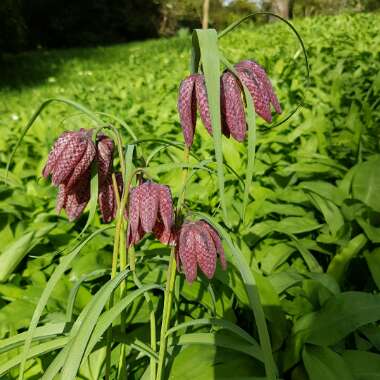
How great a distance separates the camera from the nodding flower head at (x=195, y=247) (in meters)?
0.69

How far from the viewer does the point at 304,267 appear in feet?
4.39

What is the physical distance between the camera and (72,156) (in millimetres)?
Answer: 690

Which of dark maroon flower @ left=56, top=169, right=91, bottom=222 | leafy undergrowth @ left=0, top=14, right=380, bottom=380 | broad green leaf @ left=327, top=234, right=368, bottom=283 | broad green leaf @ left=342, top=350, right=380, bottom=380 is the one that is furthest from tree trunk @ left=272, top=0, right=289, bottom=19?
dark maroon flower @ left=56, top=169, right=91, bottom=222

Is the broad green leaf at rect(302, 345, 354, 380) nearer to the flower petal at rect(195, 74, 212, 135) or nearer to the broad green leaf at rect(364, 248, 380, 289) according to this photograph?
the broad green leaf at rect(364, 248, 380, 289)

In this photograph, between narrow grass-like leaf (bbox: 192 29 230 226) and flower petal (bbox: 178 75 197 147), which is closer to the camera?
narrow grass-like leaf (bbox: 192 29 230 226)

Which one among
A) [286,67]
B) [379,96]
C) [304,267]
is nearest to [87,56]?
[286,67]

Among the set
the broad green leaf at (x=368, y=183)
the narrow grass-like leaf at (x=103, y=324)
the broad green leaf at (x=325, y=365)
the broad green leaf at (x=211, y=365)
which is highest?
the narrow grass-like leaf at (x=103, y=324)

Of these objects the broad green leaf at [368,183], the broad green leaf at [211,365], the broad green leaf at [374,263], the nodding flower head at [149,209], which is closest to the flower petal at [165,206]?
the nodding flower head at [149,209]

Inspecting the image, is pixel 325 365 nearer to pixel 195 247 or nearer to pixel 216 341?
pixel 216 341

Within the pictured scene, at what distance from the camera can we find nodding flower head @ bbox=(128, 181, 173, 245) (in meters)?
0.68

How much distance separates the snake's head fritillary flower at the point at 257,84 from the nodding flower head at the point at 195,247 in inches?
7.3

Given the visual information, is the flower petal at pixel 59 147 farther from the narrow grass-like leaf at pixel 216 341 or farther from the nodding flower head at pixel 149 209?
the narrow grass-like leaf at pixel 216 341

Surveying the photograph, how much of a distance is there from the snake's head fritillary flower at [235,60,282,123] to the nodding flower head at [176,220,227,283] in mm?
185

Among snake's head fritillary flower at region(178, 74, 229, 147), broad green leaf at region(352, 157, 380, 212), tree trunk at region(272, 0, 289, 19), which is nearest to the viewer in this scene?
snake's head fritillary flower at region(178, 74, 229, 147)
